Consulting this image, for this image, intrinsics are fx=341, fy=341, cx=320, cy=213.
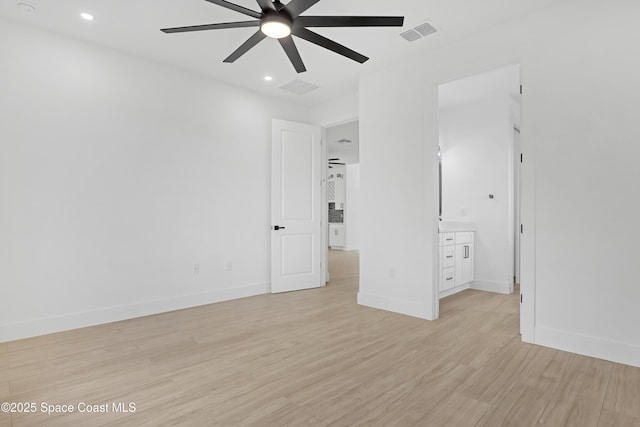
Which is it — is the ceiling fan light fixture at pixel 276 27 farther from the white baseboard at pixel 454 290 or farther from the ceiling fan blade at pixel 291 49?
the white baseboard at pixel 454 290

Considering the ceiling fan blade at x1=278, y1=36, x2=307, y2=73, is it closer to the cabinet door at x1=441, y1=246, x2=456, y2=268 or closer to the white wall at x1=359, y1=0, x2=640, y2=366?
Result: the white wall at x1=359, y1=0, x2=640, y2=366

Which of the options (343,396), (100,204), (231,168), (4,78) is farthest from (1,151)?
(343,396)

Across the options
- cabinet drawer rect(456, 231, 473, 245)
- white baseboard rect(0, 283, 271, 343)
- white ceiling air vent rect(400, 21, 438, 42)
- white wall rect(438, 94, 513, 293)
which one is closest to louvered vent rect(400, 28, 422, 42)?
white ceiling air vent rect(400, 21, 438, 42)

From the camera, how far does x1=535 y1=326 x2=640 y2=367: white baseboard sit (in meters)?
2.46

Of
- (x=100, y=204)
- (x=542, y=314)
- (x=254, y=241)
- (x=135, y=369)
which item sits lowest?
(x=135, y=369)

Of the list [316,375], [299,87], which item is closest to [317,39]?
[299,87]

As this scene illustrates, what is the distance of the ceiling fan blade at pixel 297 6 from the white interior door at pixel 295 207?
259 cm

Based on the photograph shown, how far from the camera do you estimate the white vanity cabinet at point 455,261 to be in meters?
4.34

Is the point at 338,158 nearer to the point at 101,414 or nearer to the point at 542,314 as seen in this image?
the point at 542,314

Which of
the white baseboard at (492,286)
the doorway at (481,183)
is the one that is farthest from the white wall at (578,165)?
the white baseboard at (492,286)

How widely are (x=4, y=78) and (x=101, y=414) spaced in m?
3.02

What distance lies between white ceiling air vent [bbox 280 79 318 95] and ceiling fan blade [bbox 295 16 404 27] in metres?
2.07

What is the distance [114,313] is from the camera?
3.54 m

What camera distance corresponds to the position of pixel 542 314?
2846mm
